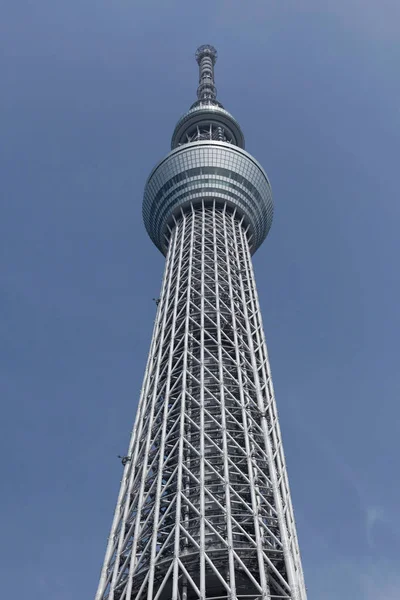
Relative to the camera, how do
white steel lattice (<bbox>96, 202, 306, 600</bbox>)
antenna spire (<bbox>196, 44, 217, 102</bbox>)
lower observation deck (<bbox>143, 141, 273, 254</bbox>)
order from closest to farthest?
white steel lattice (<bbox>96, 202, 306, 600</bbox>), lower observation deck (<bbox>143, 141, 273, 254</bbox>), antenna spire (<bbox>196, 44, 217, 102</bbox>)

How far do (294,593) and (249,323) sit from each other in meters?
33.8

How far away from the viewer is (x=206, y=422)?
64.6m

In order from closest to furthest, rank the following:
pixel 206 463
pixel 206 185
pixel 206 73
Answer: pixel 206 463
pixel 206 185
pixel 206 73

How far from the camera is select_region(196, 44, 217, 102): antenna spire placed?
118369 millimetres

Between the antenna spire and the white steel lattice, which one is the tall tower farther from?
the antenna spire

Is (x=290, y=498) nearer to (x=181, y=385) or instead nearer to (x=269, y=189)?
(x=181, y=385)

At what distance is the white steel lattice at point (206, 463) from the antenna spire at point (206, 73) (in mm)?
43331

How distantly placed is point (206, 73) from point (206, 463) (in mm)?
86543

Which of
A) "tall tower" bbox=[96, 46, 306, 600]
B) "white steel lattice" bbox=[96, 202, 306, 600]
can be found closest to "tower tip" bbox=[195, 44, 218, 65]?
"tall tower" bbox=[96, 46, 306, 600]

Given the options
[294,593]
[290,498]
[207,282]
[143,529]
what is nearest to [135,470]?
[143,529]

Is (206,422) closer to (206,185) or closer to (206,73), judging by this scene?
(206,185)

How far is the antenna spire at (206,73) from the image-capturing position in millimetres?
118369

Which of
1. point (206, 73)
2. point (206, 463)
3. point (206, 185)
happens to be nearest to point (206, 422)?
point (206, 463)

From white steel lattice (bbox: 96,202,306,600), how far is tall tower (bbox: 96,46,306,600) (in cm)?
14
